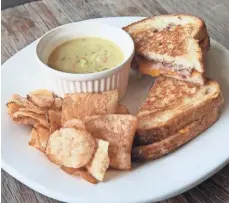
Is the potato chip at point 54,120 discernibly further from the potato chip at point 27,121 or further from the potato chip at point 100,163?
the potato chip at point 100,163

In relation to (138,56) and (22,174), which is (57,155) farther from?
(138,56)

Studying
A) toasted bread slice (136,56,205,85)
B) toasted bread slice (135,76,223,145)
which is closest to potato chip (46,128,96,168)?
toasted bread slice (135,76,223,145)

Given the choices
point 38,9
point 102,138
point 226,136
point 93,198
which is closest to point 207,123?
point 226,136

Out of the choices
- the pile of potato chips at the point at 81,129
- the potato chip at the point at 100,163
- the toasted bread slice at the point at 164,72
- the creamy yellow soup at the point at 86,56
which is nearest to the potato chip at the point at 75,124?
the pile of potato chips at the point at 81,129

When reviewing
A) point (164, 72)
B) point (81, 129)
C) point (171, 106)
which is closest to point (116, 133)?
point (81, 129)

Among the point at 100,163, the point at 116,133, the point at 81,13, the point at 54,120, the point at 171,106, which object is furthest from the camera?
the point at 81,13

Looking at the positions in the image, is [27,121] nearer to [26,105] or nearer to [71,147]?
[26,105]

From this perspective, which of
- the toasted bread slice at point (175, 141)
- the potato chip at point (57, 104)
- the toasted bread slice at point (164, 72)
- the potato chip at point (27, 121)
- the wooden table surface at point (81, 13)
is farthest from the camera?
the wooden table surface at point (81, 13)

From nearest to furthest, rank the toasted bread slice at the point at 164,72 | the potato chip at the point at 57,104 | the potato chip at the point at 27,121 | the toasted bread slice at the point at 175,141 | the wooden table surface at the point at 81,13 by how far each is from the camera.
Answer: the toasted bread slice at the point at 175,141, the potato chip at the point at 27,121, the potato chip at the point at 57,104, the toasted bread slice at the point at 164,72, the wooden table surface at the point at 81,13
